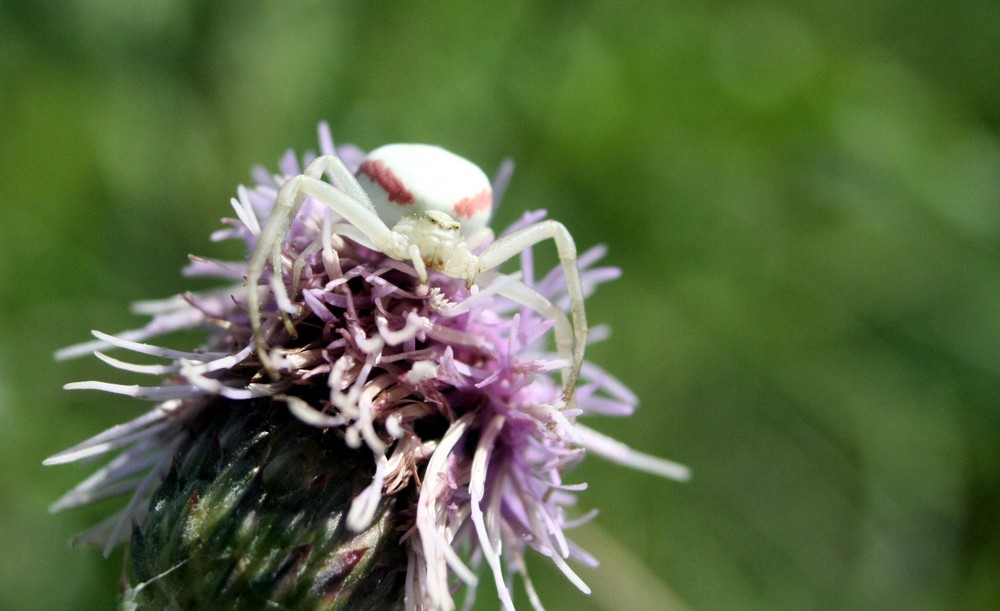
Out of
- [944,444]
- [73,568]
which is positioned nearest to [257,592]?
[73,568]

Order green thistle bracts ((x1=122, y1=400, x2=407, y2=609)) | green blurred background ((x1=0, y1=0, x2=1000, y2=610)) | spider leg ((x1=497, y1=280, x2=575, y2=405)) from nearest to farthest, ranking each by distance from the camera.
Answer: green thistle bracts ((x1=122, y1=400, x2=407, y2=609))
spider leg ((x1=497, y1=280, x2=575, y2=405))
green blurred background ((x1=0, y1=0, x2=1000, y2=610))

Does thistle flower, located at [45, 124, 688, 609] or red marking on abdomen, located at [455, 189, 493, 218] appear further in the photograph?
red marking on abdomen, located at [455, 189, 493, 218]

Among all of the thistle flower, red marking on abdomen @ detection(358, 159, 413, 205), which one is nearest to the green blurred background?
the thistle flower

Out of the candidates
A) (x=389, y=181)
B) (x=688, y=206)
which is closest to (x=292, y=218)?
(x=389, y=181)

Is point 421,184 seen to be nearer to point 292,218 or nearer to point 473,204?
point 473,204

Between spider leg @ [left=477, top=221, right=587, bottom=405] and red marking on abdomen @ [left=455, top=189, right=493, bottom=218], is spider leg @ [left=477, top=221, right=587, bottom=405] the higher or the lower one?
the lower one

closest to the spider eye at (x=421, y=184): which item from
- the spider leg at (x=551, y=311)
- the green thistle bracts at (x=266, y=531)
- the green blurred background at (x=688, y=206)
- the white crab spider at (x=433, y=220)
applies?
the white crab spider at (x=433, y=220)

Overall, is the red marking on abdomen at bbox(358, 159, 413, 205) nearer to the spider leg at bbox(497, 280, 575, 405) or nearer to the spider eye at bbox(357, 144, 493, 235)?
the spider eye at bbox(357, 144, 493, 235)

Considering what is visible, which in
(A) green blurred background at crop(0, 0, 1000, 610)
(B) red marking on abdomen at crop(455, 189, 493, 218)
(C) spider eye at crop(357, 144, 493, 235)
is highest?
(C) spider eye at crop(357, 144, 493, 235)
